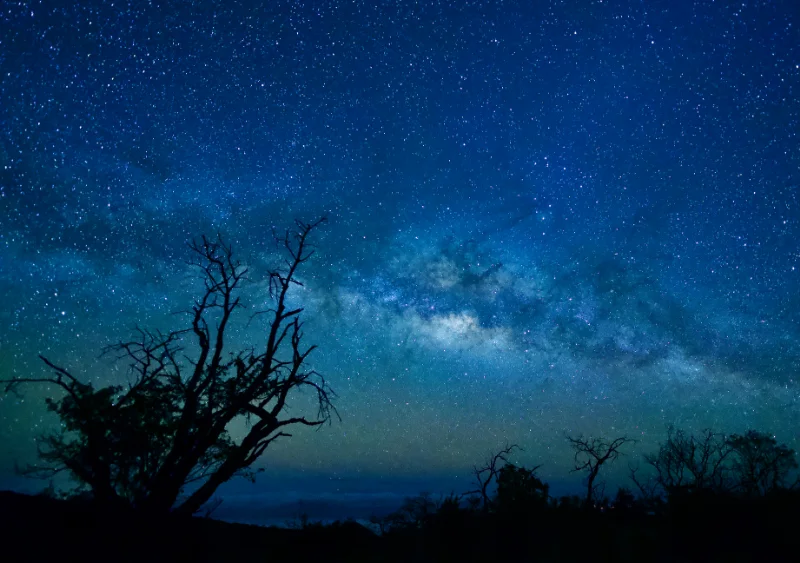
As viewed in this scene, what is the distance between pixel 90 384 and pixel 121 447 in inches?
86.7

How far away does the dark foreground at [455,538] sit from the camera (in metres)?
9.95


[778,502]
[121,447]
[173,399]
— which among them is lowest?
[778,502]

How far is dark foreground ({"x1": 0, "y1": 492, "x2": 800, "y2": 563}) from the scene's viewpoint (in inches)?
392

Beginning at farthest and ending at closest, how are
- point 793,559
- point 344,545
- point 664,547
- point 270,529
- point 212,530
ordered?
1. point 270,529
2. point 212,530
3. point 344,545
4. point 664,547
5. point 793,559

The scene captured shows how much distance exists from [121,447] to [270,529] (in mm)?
5324

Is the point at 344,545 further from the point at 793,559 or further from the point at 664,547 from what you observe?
the point at 793,559

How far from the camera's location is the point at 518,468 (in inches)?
982

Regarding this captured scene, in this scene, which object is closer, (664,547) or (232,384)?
(664,547)

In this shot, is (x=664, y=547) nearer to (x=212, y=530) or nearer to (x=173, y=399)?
(x=212, y=530)

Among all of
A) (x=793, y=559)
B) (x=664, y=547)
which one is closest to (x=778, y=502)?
(x=793, y=559)


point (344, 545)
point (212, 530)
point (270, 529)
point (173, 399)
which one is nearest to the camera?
point (344, 545)

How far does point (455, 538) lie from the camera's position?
36.7 ft

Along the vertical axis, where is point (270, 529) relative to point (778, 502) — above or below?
below

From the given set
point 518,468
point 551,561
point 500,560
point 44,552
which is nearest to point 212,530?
point 44,552
